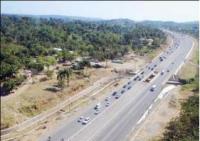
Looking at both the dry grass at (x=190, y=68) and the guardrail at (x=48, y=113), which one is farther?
the dry grass at (x=190, y=68)

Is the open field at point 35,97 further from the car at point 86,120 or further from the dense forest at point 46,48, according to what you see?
the car at point 86,120

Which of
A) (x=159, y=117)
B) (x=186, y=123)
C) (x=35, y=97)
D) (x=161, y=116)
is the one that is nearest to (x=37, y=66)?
(x=35, y=97)

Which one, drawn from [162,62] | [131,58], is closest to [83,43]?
[131,58]

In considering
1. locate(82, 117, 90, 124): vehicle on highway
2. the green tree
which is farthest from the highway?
the green tree

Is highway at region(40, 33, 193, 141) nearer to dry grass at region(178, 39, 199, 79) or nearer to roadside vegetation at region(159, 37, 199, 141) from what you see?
dry grass at region(178, 39, 199, 79)

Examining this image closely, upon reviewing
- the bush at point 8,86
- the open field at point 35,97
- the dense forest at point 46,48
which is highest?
the dense forest at point 46,48

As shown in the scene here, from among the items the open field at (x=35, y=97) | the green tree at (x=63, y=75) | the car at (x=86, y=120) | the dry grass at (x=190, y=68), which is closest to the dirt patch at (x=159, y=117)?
the car at (x=86, y=120)

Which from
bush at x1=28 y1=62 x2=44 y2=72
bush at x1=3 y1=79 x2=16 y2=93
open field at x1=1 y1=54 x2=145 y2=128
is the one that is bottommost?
open field at x1=1 y1=54 x2=145 y2=128

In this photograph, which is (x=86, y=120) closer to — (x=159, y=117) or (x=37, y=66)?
(x=159, y=117)
